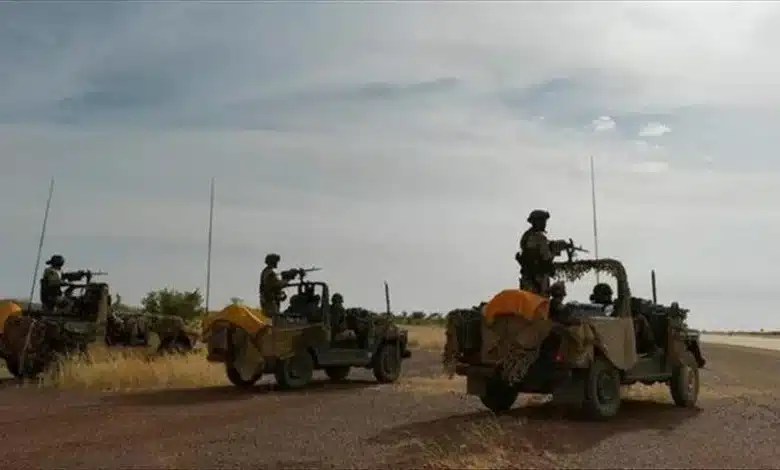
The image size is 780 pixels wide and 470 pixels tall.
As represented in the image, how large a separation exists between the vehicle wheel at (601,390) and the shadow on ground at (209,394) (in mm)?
Answer: 6518

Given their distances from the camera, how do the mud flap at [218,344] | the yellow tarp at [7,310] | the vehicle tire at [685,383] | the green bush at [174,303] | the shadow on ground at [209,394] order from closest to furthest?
the vehicle tire at [685,383]
the shadow on ground at [209,394]
the mud flap at [218,344]
the yellow tarp at [7,310]
the green bush at [174,303]

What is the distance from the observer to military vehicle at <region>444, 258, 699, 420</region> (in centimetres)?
1250

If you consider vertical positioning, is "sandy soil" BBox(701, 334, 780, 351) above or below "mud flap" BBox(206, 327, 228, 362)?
above

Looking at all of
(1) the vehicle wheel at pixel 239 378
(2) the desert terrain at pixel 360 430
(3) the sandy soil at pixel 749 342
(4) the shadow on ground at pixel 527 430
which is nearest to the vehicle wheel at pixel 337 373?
(2) the desert terrain at pixel 360 430

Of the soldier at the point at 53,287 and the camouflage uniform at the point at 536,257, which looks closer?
the camouflage uniform at the point at 536,257

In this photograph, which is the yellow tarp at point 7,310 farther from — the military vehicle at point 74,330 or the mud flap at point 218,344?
the mud flap at point 218,344

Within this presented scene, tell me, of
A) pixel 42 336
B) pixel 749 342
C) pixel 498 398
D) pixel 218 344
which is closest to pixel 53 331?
pixel 42 336

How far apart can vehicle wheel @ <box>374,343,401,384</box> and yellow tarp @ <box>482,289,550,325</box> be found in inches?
323

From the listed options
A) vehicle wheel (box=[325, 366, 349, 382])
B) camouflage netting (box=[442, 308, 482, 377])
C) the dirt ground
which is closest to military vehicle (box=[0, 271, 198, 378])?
the dirt ground

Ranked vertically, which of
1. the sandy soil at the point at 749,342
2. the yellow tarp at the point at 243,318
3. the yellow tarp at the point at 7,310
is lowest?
the yellow tarp at the point at 243,318

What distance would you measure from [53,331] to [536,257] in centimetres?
1320

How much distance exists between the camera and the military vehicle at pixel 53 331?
21953 millimetres

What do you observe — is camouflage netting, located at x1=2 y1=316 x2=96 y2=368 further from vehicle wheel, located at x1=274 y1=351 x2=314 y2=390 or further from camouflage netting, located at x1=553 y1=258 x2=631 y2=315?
camouflage netting, located at x1=553 y1=258 x2=631 y2=315

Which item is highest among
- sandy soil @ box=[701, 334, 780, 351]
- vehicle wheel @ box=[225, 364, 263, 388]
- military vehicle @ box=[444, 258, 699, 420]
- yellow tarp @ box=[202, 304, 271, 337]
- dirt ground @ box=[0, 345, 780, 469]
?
sandy soil @ box=[701, 334, 780, 351]
